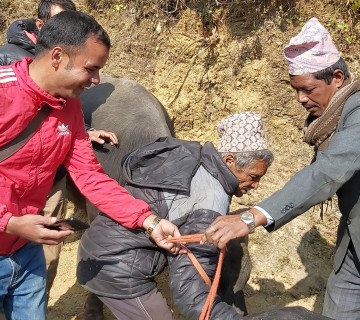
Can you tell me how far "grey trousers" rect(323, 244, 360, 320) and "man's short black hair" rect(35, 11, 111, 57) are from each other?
196cm

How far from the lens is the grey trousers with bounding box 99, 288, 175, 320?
10.8ft

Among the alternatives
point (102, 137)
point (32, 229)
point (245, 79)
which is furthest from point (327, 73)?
point (245, 79)

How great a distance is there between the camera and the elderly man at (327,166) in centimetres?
287

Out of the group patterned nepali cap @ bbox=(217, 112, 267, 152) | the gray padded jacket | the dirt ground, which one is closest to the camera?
the gray padded jacket

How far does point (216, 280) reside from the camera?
281cm

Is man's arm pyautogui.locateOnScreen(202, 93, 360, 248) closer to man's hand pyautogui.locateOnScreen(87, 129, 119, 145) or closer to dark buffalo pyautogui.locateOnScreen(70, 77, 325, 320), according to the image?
dark buffalo pyautogui.locateOnScreen(70, 77, 325, 320)

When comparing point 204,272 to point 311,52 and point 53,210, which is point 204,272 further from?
point 53,210

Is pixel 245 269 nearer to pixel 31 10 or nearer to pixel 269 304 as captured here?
pixel 269 304

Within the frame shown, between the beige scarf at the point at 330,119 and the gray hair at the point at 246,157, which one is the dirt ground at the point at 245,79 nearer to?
the beige scarf at the point at 330,119

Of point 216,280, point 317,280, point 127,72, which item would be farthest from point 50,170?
point 127,72

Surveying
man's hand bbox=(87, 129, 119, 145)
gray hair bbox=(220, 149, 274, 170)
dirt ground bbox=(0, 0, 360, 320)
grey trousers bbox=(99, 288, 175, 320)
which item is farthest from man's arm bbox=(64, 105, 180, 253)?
dirt ground bbox=(0, 0, 360, 320)

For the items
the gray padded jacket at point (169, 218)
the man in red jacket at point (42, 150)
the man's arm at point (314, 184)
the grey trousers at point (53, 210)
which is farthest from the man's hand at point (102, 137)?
the man's arm at point (314, 184)

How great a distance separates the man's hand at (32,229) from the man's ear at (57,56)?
735 millimetres

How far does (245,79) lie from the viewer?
6.51 m
